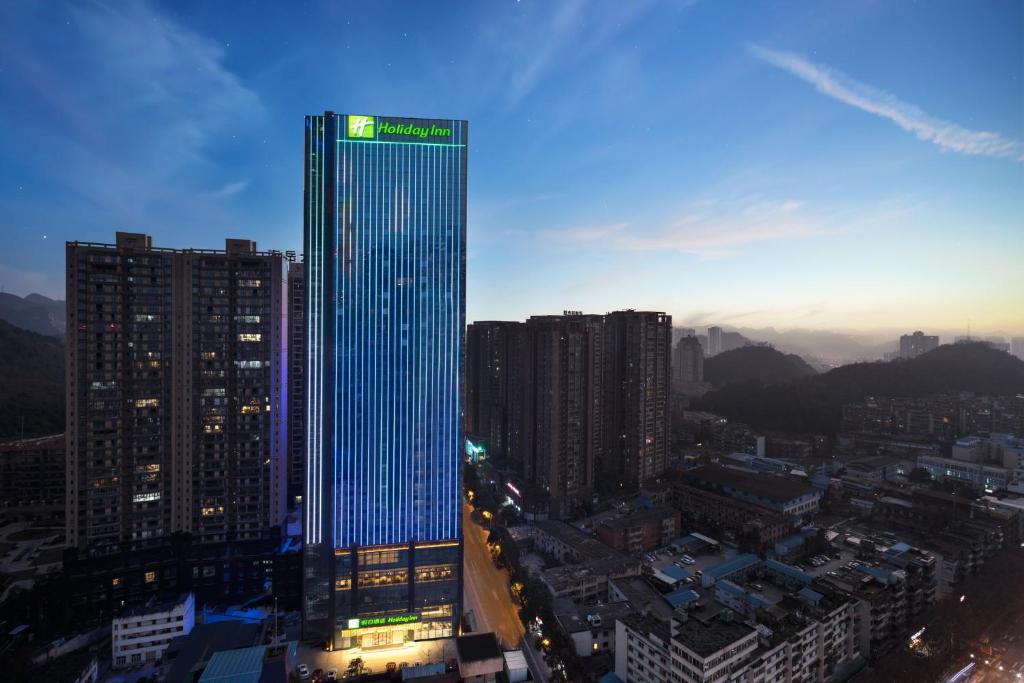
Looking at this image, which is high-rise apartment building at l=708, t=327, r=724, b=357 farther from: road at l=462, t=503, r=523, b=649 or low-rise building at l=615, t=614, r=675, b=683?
→ low-rise building at l=615, t=614, r=675, b=683

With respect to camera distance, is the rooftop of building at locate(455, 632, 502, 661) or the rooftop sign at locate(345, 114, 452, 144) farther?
the rooftop sign at locate(345, 114, 452, 144)

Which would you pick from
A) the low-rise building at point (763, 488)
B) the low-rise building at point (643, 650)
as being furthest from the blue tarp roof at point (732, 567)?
the low-rise building at point (763, 488)

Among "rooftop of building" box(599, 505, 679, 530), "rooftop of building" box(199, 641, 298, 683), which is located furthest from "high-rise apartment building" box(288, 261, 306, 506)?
"rooftop of building" box(599, 505, 679, 530)

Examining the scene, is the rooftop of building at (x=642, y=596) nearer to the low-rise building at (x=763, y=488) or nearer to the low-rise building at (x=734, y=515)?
the low-rise building at (x=734, y=515)

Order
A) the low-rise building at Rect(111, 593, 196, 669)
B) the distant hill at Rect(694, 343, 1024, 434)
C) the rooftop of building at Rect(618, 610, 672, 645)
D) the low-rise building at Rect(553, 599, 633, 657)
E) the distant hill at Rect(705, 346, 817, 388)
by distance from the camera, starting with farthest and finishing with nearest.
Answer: the distant hill at Rect(705, 346, 817, 388) < the distant hill at Rect(694, 343, 1024, 434) < the low-rise building at Rect(553, 599, 633, 657) < the low-rise building at Rect(111, 593, 196, 669) < the rooftop of building at Rect(618, 610, 672, 645)

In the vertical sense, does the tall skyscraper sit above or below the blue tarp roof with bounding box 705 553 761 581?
above

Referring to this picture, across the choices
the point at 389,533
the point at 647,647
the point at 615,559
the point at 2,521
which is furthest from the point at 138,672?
Answer: the point at 2,521

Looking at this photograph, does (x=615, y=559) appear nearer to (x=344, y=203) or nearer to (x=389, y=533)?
(x=389, y=533)
